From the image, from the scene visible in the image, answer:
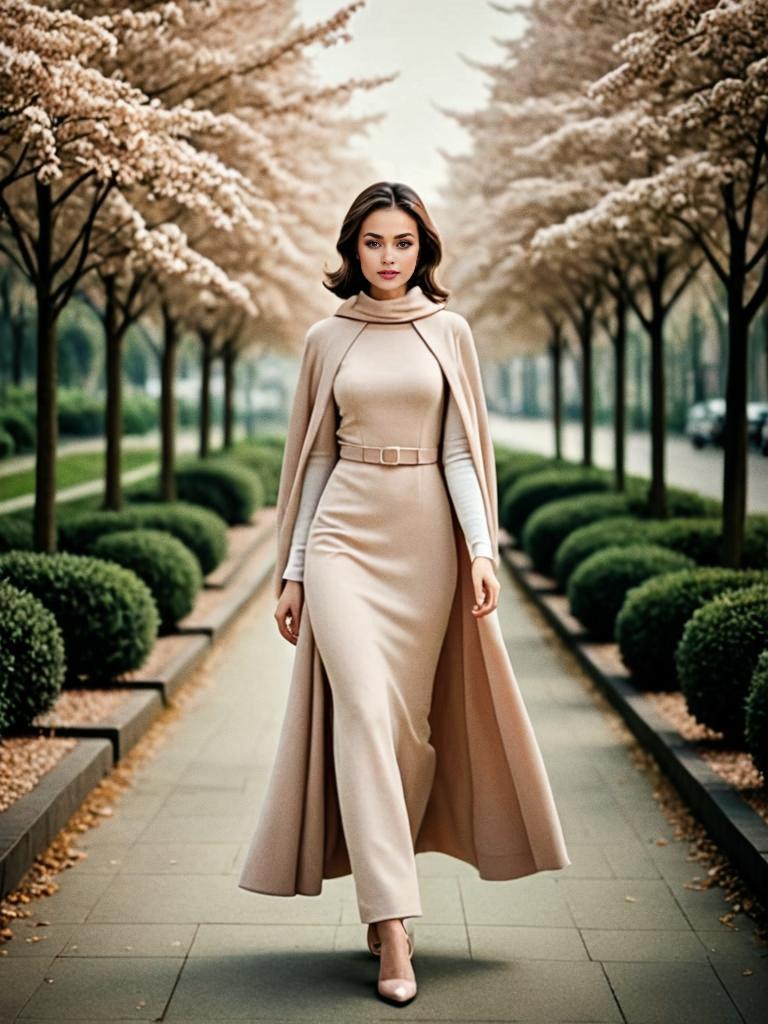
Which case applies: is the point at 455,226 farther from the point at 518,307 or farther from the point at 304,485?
the point at 304,485

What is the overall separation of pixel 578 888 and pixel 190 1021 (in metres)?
1.99

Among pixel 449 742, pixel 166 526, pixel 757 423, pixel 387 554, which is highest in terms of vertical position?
pixel 387 554

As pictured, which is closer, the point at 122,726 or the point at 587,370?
the point at 122,726

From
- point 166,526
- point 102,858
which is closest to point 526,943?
point 102,858

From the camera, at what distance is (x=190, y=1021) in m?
4.14

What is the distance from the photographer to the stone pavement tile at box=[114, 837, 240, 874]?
5914 mm

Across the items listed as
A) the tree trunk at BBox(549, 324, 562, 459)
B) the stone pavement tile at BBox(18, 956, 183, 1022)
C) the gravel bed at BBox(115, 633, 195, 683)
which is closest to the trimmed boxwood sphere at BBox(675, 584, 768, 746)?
the stone pavement tile at BBox(18, 956, 183, 1022)

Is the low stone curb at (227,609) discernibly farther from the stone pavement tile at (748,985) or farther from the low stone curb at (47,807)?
the stone pavement tile at (748,985)

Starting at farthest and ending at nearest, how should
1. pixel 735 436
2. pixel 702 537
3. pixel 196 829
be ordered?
pixel 702 537 → pixel 735 436 → pixel 196 829

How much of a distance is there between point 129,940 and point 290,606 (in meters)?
1.33

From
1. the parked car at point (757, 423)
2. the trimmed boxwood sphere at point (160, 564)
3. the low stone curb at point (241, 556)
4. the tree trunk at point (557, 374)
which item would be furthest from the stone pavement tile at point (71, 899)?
the parked car at point (757, 423)

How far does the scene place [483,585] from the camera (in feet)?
14.6

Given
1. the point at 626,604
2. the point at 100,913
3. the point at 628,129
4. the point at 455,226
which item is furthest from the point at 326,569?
the point at 455,226

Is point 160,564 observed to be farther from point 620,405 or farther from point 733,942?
point 620,405
